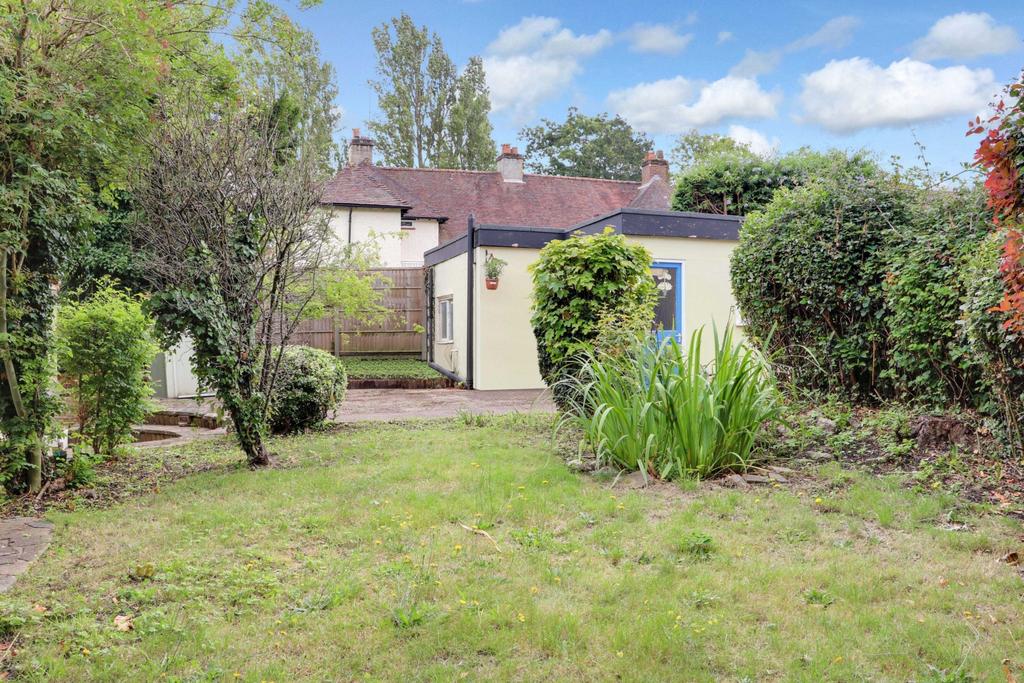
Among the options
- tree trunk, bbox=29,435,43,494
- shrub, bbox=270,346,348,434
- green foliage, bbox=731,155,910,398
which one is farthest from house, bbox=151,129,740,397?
tree trunk, bbox=29,435,43,494

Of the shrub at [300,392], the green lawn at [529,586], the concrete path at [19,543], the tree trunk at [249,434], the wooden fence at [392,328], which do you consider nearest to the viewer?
the green lawn at [529,586]

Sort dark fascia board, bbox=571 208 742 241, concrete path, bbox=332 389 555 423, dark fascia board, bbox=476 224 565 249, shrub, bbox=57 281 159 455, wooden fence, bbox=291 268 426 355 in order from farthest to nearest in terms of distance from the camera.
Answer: wooden fence, bbox=291 268 426 355 → dark fascia board, bbox=476 224 565 249 → dark fascia board, bbox=571 208 742 241 → concrete path, bbox=332 389 555 423 → shrub, bbox=57 281 159 455

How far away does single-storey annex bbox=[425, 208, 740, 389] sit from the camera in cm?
1196

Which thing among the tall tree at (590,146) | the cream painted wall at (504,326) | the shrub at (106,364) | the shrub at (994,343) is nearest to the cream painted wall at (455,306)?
the cream painted wall at (504,326)

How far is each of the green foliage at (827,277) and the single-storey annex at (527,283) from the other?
13.3ft

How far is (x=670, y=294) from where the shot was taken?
39.9ft

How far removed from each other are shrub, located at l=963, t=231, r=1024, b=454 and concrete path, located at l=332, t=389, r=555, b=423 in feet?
14.1

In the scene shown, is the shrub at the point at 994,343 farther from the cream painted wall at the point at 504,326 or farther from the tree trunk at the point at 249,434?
the cream painted wall at the point at 504,326

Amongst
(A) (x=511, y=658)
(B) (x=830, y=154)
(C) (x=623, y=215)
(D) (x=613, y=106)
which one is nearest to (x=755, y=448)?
(A) (x=511, y=658)

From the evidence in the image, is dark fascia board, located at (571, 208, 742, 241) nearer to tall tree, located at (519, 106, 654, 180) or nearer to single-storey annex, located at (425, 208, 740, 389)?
single-storey annex, located at (425, 208, 740, 389)

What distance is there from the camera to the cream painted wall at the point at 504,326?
503 inches

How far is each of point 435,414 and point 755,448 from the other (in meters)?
4.73

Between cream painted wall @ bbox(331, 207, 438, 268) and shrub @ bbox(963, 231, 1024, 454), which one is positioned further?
cream painted wall @ bbox(331, 207, 438, 268)

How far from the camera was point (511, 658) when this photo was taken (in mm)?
2486
